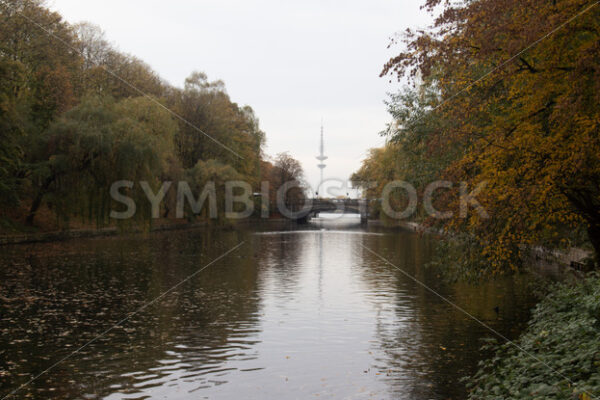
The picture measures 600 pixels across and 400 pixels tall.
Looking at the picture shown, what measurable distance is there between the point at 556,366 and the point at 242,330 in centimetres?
737

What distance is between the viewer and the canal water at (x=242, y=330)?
10180mm

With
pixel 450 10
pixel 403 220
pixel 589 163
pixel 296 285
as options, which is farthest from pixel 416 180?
pixel 403 220

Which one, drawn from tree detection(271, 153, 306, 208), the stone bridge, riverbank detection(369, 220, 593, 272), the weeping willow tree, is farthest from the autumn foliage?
tree detection(271, 153, 306, 208)

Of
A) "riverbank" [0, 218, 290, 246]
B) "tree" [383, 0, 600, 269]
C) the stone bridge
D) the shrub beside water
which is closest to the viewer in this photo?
the shrub beside water

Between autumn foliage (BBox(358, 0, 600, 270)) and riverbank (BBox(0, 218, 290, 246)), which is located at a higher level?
autumn foliage (BBox(358, 0, 600, 270))

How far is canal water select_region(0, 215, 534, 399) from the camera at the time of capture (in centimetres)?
1018

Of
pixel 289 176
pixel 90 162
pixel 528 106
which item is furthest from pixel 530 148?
pixel 289 176

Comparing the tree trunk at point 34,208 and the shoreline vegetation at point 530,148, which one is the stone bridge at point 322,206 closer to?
the tree trunk at point 34,208

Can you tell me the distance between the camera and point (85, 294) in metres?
19.5

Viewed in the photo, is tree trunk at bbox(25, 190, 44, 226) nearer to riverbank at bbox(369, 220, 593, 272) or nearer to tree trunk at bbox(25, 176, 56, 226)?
tree trunk at bbox(25, 176, 56, 226)

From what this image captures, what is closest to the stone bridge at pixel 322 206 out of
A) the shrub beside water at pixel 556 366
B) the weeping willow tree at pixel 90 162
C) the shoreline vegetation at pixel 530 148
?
the weeping willow tree at pixel 90 162

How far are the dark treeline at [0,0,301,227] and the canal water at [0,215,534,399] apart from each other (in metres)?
9.68

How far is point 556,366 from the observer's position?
9109 mm

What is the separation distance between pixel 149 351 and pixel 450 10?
1101 cm
